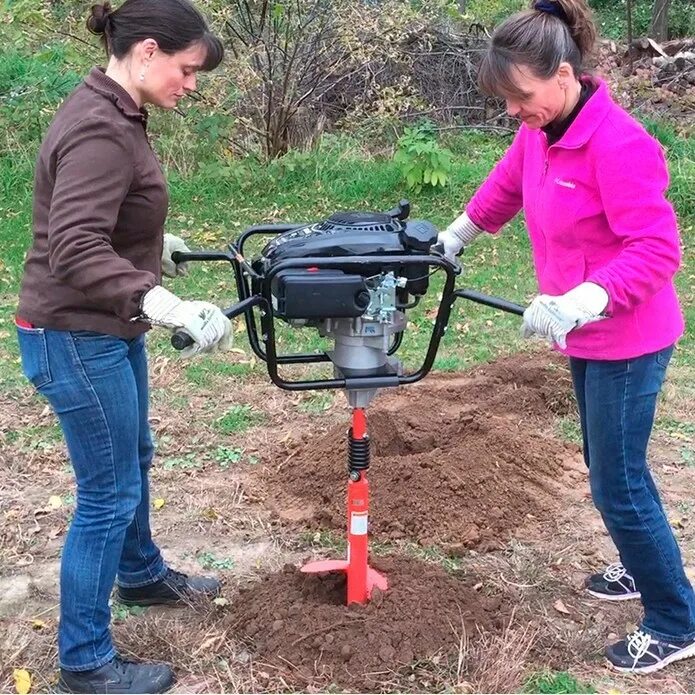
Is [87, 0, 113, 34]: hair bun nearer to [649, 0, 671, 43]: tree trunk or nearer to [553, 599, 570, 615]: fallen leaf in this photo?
[553, 599, 570, 615]: fallen leaf

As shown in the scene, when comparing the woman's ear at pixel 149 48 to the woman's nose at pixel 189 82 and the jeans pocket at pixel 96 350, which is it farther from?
the jeans pocket at pixel 96 350

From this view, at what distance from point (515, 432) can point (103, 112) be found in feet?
8.76

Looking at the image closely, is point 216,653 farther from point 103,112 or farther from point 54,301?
point 103,112

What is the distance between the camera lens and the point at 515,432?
439cm

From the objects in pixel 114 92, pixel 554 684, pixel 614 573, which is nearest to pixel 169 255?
pixel 114 92

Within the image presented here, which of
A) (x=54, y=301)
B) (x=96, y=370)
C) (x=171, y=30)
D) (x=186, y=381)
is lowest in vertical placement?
(x=186, y=381)

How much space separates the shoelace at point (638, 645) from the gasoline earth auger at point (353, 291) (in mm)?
1072

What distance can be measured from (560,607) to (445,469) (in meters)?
0.90

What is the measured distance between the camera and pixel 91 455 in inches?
99.3

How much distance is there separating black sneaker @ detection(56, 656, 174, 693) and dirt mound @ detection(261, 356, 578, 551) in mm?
1138

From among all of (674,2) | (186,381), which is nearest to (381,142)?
(186,381)

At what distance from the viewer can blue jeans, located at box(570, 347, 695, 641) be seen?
2615mm

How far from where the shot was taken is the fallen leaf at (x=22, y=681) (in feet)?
9.14

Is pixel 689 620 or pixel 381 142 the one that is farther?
pixel 381 142
